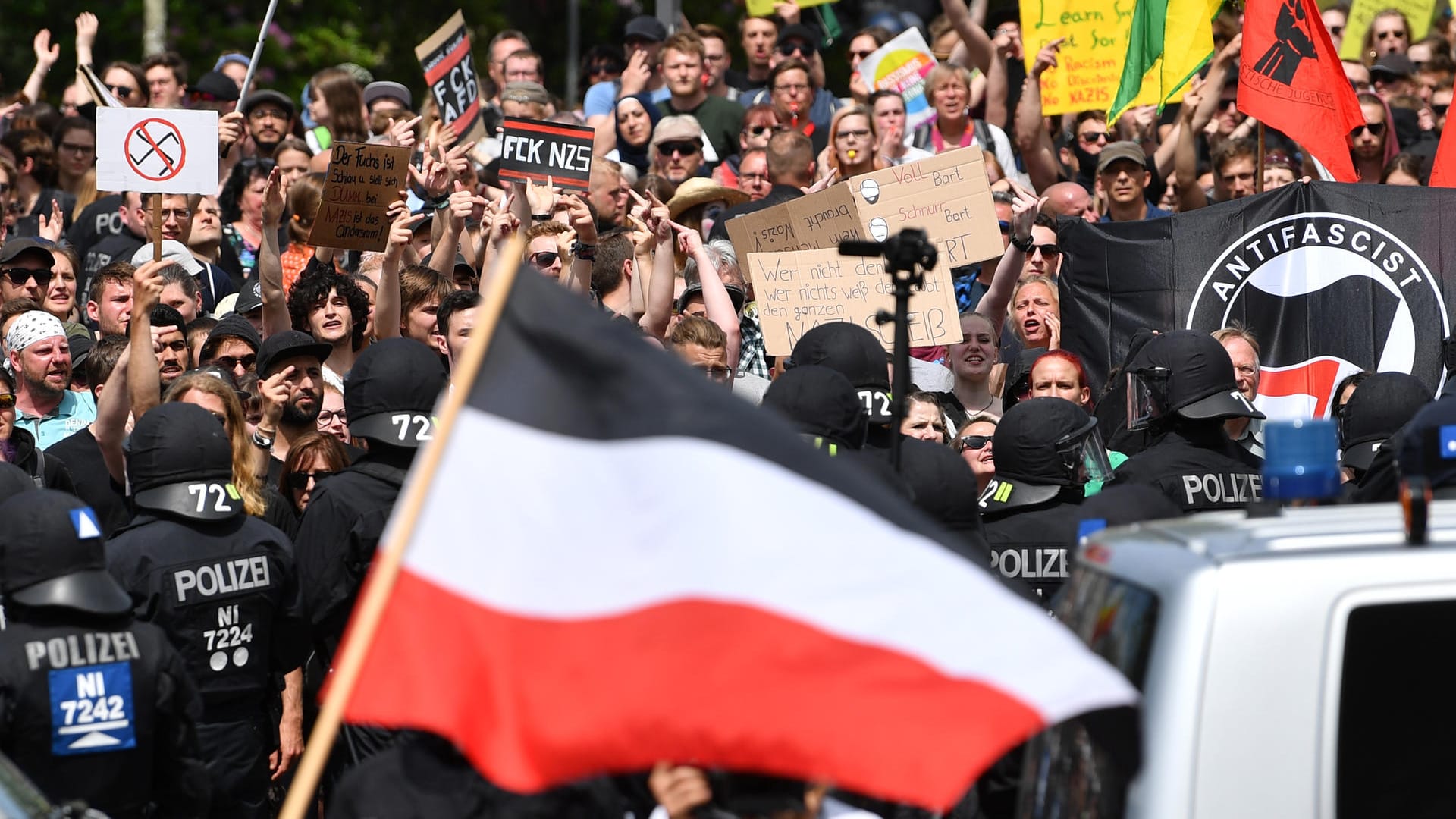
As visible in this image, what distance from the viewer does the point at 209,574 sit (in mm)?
6234

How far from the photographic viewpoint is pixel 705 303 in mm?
9305

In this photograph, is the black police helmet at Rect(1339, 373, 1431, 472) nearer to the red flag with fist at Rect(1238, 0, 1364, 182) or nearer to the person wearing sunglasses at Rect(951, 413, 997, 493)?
the person wearing sunglasses at Rect(951, 413, 997, 493)

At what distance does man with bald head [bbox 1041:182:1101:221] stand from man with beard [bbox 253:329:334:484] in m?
4.57

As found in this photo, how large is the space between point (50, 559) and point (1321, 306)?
20.6ft

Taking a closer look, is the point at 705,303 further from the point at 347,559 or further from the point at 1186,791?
the point at 1186,791

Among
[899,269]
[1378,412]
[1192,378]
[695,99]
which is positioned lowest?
[1378,412]

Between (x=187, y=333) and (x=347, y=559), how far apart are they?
3050 millimetres

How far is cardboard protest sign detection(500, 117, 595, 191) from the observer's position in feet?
32.4

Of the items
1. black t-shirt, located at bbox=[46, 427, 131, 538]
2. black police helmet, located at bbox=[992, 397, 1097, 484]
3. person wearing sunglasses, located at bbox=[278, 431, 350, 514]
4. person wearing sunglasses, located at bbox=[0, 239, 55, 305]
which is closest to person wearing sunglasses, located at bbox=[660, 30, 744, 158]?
person wearing sunglasses, located at bbox=[0, 239, 55, 305]

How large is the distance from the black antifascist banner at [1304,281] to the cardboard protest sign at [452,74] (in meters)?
4.42

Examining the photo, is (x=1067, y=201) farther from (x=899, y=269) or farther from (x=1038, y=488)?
(x=899, y=269)

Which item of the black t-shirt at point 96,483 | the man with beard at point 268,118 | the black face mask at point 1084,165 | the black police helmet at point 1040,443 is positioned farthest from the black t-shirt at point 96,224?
the black police helmet at point 1040,443

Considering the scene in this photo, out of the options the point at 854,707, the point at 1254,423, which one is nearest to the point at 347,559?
the point at 854,707

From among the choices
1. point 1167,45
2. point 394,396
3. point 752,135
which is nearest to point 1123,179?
point 1167,45
